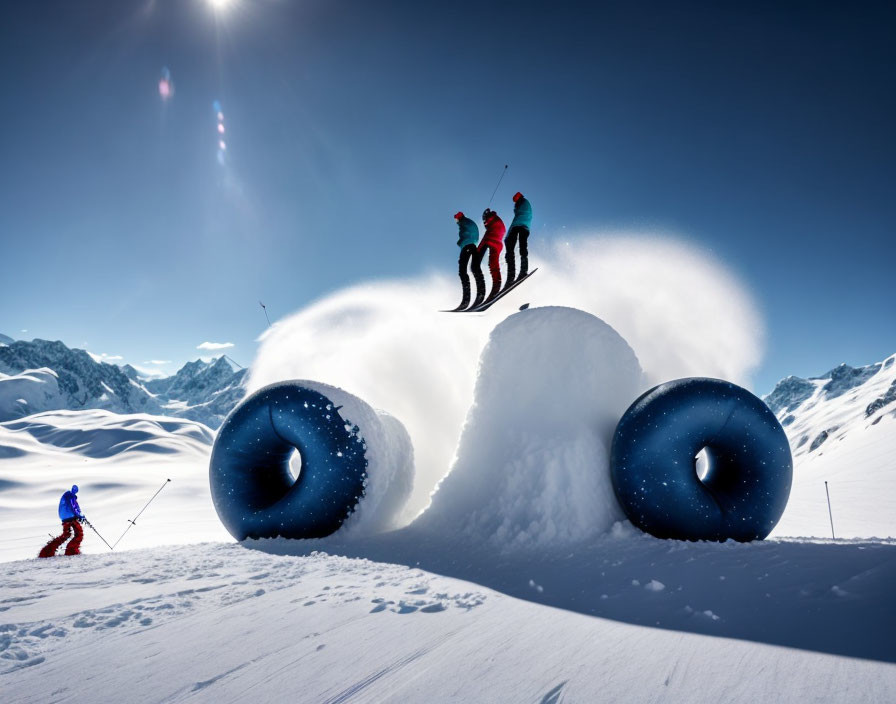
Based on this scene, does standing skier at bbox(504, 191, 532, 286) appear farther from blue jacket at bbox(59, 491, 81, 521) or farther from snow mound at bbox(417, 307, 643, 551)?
blue jacket at bbox(59, 491, 81, 521)

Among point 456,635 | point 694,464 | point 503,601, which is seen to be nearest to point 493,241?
point 694,464

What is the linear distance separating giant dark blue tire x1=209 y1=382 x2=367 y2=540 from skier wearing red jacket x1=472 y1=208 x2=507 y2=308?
4684 mm

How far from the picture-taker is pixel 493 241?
921cm

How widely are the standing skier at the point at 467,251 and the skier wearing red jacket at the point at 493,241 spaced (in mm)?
160

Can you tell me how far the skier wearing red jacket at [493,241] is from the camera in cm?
922

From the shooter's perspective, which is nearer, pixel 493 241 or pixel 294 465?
pixel 493 241

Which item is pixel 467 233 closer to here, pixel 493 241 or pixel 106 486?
pixel 493 241

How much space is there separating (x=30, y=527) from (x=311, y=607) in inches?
1085

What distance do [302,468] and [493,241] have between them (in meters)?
5.90

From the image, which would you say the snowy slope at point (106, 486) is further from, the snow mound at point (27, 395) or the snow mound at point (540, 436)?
the snow mound at point (27, 395)

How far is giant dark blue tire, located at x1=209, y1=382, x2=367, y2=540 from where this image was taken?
6.41m

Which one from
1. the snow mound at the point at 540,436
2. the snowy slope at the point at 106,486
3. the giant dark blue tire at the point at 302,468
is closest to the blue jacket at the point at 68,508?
the giant dark blue tire at the point at 302,468

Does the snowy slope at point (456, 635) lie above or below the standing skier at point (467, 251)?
below

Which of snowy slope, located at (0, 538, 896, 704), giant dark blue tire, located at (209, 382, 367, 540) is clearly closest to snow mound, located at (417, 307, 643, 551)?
snowy slope, located at (0, 538, 896, 704)
